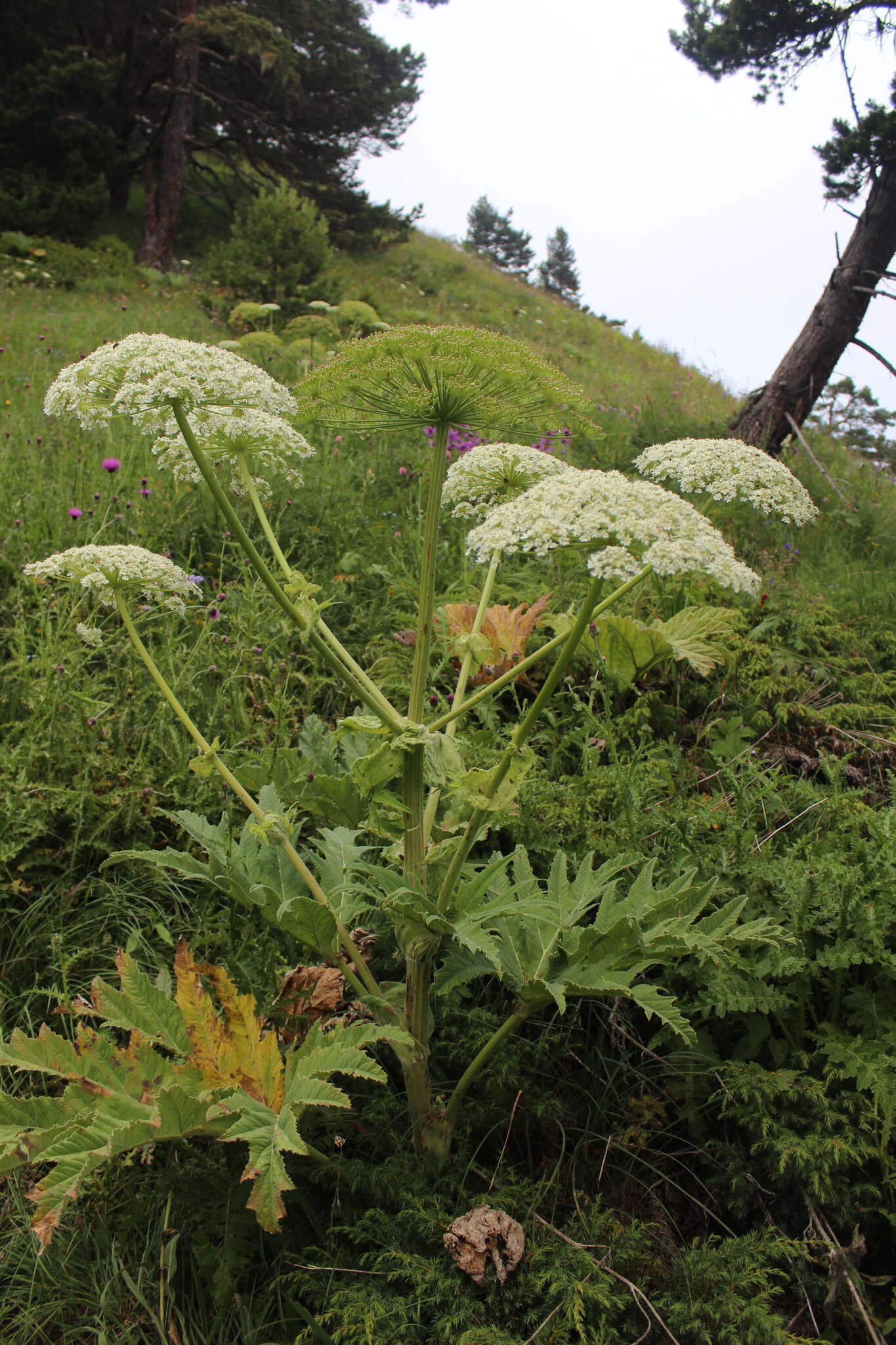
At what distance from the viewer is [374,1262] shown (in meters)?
1.66

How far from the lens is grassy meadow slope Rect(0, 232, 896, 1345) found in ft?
5.56

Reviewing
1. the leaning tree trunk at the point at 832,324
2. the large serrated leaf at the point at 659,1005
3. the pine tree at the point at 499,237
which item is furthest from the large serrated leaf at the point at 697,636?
the pine tree at the point at 499,237

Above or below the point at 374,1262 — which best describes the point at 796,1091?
above

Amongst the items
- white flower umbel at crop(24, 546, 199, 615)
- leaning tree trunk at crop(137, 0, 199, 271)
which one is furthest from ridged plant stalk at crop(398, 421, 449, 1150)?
leaning tree trunk at crop(137, 0, 199, 271)

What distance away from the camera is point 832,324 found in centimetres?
646

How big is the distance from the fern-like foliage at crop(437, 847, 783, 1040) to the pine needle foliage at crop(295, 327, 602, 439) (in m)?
1.15

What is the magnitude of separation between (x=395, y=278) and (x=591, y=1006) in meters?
21.6

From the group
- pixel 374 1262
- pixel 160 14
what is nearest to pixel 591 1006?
pixel 374 1262

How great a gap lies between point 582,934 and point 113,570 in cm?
154

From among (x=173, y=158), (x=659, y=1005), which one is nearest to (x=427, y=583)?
(x=659, y=1005)

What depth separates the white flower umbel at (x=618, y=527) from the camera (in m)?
1.45

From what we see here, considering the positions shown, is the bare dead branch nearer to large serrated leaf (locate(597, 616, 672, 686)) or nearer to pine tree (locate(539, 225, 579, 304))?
large serrated leaf (locate(597, 616, 672, 686))

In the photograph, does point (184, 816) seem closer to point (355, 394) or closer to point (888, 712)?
point (355, 394)

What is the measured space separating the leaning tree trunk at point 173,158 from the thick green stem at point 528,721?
19409 mm
